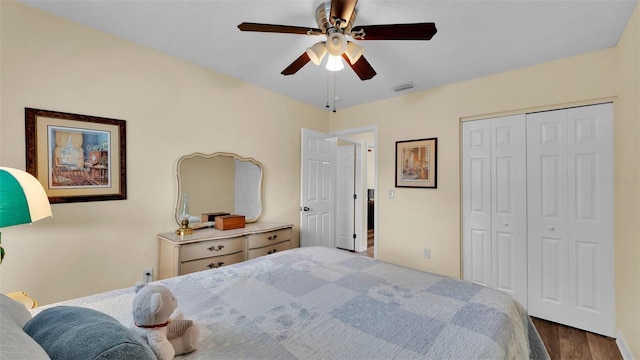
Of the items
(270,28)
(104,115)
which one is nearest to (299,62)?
(270,28)

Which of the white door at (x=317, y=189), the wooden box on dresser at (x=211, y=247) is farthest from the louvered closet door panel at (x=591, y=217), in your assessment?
the wooden box on dresser at (x=211, y=247)

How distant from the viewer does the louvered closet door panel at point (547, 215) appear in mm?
2434

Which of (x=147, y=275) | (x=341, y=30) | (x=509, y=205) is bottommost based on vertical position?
(x=147, y=275)

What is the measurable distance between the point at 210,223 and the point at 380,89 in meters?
2.46

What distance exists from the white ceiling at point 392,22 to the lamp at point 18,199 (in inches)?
48.8

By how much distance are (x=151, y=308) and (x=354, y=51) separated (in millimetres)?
1693

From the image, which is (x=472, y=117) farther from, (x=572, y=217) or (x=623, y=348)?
(x=623, y=348)

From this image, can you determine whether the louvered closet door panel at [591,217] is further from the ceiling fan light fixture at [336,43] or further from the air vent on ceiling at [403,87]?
the ceiling fan light fixture at [336,43]

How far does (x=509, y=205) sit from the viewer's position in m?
2.71

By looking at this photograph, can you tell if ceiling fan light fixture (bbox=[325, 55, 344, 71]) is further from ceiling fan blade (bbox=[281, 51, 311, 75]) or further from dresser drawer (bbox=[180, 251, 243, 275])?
dresser drawer (bbox=[180, 251, 243, 275])

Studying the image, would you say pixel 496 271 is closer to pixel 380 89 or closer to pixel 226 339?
pixel 380 89

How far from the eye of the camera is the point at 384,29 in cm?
156

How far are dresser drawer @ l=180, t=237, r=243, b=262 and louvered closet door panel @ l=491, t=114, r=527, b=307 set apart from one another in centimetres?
264

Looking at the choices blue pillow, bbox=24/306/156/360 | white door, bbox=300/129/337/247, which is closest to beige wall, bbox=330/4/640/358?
white door, bbox=300/129/337/247
